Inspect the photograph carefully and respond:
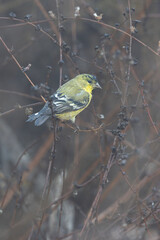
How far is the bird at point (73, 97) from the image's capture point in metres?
3.95

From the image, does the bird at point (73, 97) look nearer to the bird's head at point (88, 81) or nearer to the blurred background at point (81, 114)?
the bird's head at point (88, 81)

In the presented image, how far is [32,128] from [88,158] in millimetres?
1528

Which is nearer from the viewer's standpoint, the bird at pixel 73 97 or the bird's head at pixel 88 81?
the bird at pixel 73 97

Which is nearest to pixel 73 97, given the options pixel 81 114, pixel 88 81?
pixel 88 81

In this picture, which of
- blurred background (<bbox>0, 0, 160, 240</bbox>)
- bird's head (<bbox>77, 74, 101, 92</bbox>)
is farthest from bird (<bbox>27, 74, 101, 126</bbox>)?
blurred background (<bbox>0, 0, 160, 240</bbox>)

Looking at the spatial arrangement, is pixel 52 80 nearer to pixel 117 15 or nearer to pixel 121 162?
pixel 117 15

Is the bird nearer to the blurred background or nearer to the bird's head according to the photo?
the bird's head

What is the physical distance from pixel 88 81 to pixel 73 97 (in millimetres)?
292

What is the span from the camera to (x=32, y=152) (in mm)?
5785

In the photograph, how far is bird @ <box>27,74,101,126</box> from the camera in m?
3.95

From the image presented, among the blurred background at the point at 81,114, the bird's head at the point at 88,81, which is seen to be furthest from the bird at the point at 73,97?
the blurred background at the point at 81,114

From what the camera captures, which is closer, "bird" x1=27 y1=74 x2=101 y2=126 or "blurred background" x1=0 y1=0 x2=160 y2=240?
"bird" x1=27 y1=74 x2=101 y2=126

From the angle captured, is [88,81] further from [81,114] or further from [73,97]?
[81,114]

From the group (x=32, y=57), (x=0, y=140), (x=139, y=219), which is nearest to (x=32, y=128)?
(x=0, y=140)
